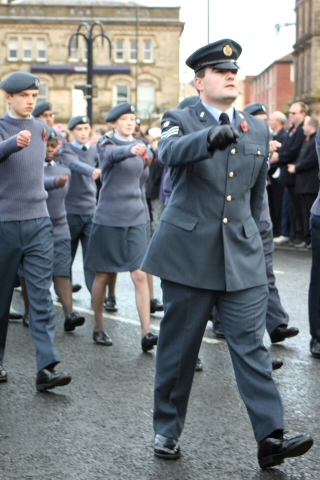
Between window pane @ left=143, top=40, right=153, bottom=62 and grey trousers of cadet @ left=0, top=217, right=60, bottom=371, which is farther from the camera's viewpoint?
window pane @ left=143, top=40, right=153, bottom=62

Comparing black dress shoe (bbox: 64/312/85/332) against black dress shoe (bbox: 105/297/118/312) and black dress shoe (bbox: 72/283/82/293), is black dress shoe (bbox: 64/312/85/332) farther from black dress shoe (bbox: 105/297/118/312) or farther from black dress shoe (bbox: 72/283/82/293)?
black dress shoe (bbox: 72/283/82/293)

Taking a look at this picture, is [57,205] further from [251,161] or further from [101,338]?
[251,161]

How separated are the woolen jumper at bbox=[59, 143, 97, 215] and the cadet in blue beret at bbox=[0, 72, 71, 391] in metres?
3.49

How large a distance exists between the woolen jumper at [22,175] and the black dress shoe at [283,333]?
2.45m

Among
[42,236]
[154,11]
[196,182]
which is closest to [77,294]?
[42,236]

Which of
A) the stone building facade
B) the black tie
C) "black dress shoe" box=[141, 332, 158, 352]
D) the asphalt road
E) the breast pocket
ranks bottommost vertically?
the asphalt road

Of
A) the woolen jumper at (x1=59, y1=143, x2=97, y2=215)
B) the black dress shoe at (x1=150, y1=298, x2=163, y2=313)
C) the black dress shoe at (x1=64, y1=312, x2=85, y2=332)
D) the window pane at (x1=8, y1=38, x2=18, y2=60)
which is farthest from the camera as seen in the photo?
the window pane at (x1=8, y1=38, x2=18, y2=60)

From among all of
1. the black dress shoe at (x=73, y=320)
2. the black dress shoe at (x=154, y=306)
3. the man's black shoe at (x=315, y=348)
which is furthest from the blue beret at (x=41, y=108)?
the man's black shoe at (x=315, y=348)

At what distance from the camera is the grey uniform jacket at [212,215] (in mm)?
5410

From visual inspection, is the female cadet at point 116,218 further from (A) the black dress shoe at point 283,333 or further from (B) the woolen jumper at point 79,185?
(B) the woolen jumper at point 79,185

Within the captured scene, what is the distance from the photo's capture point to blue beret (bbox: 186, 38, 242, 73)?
5.32m

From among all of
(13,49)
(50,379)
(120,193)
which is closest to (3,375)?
(50,379)

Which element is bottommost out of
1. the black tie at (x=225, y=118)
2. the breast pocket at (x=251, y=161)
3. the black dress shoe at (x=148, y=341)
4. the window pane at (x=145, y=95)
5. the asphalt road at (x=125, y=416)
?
the asphalt road at (x=125, y=416)

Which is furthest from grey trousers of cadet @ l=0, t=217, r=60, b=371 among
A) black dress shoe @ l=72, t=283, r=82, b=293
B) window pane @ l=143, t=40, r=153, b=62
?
window pane @ l=143, t=40, r=153, b=62
